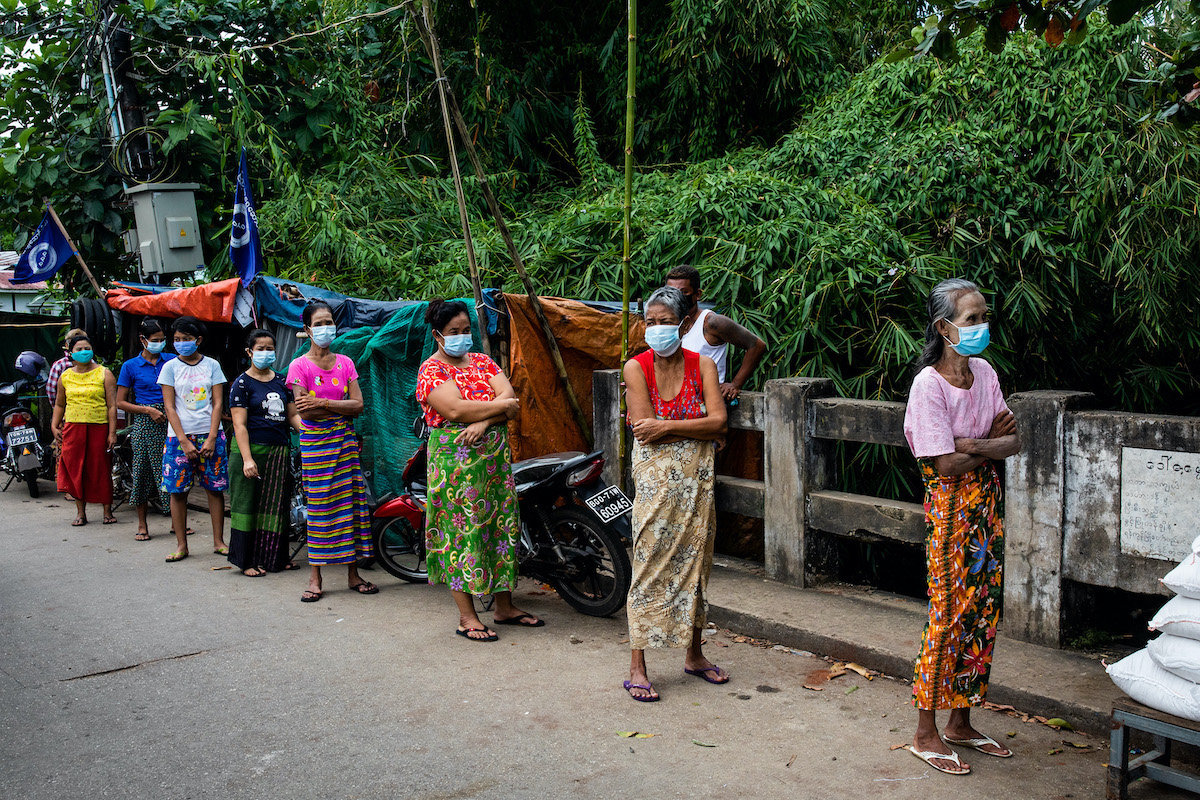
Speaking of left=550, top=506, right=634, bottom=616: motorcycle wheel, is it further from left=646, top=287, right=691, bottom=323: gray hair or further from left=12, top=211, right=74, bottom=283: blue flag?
left=12, top=211, right=74, bottom=283: blue flag

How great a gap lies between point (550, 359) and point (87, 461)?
4.97 metres

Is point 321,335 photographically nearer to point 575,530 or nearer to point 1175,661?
point 575,530

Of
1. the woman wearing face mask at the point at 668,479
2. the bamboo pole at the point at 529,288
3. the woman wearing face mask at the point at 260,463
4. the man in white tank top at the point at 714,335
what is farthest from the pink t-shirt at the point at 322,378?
the woman wearing face mask at the point at 668,479

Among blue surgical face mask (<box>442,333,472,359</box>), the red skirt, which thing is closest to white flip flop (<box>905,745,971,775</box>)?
blue surgical face mask (<box>442,333,472,359</box>)

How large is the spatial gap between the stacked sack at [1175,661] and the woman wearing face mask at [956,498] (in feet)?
1.68

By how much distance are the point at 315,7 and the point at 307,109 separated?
1729 millimetres

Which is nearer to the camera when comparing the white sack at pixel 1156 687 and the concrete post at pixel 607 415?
the white sack at pixel 1156 687

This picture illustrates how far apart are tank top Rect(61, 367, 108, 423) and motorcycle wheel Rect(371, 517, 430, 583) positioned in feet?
13.2

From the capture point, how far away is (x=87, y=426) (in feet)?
30.1

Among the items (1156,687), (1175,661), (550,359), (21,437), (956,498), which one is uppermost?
(550,359)

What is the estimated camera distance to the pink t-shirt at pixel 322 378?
6.20 meters

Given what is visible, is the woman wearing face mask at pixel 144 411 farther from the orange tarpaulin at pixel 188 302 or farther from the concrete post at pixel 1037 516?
the concrete post at pixel 1037 516

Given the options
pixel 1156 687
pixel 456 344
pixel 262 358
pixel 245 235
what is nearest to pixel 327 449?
pixel 262 358

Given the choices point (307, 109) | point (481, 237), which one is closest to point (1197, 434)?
point (481, 237)
